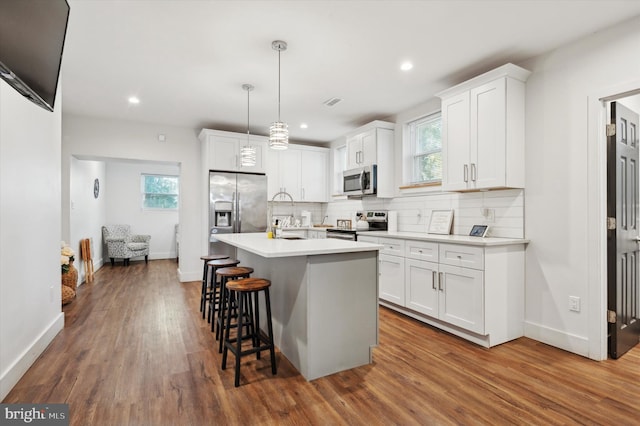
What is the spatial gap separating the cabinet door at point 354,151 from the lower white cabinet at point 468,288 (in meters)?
2.01

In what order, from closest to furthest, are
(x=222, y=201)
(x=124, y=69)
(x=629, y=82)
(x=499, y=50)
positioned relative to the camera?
(x=629, y=82) → (x=499, y=50) → (x=124, y=69) → (x=222, y=201)

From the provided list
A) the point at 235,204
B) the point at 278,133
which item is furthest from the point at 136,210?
the point at 278,133

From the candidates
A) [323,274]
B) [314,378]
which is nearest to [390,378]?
[314,378]

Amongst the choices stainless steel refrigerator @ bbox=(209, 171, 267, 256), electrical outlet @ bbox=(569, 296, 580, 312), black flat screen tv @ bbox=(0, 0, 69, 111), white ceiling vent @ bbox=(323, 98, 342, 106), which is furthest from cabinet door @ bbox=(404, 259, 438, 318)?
black flat screen tv @ bbox=(0, 0, 69, 111)

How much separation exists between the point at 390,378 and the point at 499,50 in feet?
9.48

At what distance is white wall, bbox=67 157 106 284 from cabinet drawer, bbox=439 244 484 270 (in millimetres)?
5343

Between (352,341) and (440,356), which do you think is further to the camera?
(440,356)

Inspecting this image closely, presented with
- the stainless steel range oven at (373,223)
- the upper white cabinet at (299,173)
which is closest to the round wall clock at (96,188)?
the upper white cabinet at (299,173)

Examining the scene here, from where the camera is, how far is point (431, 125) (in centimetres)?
428

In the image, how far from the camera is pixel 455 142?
133 inches

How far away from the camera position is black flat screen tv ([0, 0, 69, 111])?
1181 millimetres

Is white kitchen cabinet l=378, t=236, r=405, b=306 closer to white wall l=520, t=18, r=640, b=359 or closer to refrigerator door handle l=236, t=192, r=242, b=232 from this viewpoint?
white wall l=520, t=18, r=640, b=359

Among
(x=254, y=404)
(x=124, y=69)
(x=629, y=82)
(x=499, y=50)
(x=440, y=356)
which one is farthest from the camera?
(x=124, y=69)

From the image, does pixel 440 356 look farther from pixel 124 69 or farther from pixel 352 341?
pixel 124 69
